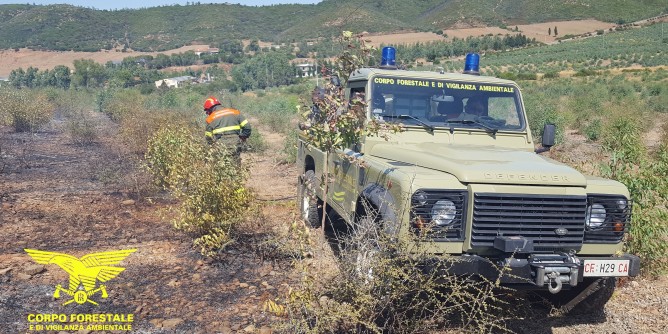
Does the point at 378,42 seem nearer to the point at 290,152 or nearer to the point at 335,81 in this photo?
the point at 290,152

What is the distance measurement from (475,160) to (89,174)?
8.13 metres

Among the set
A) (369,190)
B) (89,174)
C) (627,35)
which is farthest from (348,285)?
(627,35)

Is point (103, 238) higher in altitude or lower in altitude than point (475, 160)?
lower

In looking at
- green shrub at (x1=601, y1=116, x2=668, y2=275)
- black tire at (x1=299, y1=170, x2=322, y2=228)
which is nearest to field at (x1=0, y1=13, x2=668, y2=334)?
green shrub at (x1=601, y1=116, x2=668, y2=275)

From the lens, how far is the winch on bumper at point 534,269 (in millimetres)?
3555

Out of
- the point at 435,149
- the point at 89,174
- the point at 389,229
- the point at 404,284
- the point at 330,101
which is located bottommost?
the point at 89,174

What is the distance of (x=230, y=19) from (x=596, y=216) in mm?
79350

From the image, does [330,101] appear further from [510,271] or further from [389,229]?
[510,271]

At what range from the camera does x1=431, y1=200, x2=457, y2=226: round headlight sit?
12.1 ft

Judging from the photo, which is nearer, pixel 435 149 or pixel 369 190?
pixel 369 190

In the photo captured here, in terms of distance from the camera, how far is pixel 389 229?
366 cm

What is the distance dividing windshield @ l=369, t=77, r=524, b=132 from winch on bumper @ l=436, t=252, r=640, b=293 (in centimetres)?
181

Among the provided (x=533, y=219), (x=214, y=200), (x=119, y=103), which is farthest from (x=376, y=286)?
(x=119, y=103)

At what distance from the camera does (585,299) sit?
14.7 ft
